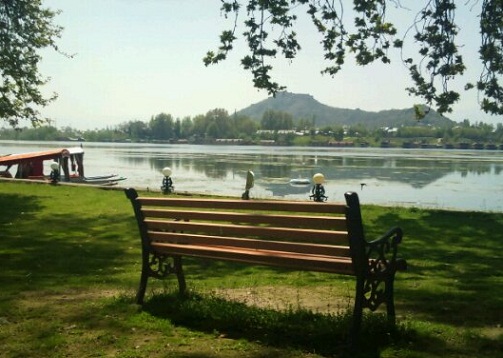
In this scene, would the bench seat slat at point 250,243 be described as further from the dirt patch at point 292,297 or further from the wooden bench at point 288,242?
the dirt patch at point 292,297

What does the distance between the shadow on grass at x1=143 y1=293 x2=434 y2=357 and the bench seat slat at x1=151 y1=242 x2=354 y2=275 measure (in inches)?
17.6

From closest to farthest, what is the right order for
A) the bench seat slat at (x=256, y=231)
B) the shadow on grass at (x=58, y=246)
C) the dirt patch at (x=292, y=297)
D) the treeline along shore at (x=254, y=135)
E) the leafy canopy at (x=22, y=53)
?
1. the bench seat slat at (x=256, y=231)
2. the dirt patch at (x=292, y=297)
3. the shadow on grass at (x=58, y=246)
4. the leafy canopy at (x=22, y=53)
5. the treeline along shore at (x=254, y=135)

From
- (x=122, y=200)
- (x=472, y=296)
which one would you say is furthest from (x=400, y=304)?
(x=122, y=200)

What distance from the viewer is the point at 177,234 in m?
4.79

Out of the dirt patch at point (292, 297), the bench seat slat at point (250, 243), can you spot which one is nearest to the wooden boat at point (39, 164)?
the dirt patch at point (292, 297)

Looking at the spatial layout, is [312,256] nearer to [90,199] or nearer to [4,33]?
[90,199]

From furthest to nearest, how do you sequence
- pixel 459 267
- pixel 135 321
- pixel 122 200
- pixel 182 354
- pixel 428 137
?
pixel 428 137 → pixel 122 200 → pixel 459 267 → pixel 135 321 → pixel 182 354

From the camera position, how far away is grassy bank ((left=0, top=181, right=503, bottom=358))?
3844 mm

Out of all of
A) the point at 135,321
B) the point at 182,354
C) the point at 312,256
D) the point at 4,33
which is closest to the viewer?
the point at 182,354

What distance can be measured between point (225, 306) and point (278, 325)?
0.61 m

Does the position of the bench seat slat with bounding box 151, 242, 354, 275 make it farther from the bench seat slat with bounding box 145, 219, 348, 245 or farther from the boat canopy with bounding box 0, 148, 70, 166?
the boat canopy with bounding box 0, 148, 70, 166

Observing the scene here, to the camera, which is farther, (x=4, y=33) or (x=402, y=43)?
(x=4, y=33)

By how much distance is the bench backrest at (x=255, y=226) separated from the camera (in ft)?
12.7

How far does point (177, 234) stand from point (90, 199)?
34.2 ft
